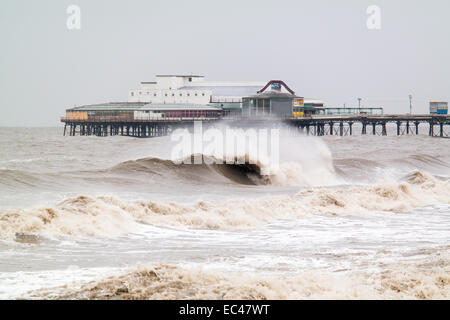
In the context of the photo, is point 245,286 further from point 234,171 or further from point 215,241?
point 234,171

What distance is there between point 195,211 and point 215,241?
4159 millimetres

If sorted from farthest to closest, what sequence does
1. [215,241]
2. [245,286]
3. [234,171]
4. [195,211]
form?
[234,171] < [195,211] < [215,241] < [245,286]

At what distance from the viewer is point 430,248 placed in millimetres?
11875

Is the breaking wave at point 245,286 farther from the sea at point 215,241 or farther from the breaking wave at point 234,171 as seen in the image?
the breaking wave at point 234,171

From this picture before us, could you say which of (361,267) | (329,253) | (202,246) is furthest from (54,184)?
(361,267)

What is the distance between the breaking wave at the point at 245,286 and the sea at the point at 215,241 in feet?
0.05

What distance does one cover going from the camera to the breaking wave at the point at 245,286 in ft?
25.7

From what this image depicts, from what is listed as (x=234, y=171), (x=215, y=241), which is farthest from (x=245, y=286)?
(x=234, y=171)

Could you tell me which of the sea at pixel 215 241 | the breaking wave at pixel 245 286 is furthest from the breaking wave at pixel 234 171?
the breaking wave at pixel 245 286

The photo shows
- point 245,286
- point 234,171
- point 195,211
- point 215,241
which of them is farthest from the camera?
point 234,171

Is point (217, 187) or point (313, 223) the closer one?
point (313, 223)

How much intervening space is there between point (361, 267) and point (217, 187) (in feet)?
54.6

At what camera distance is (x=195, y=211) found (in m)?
16.9
